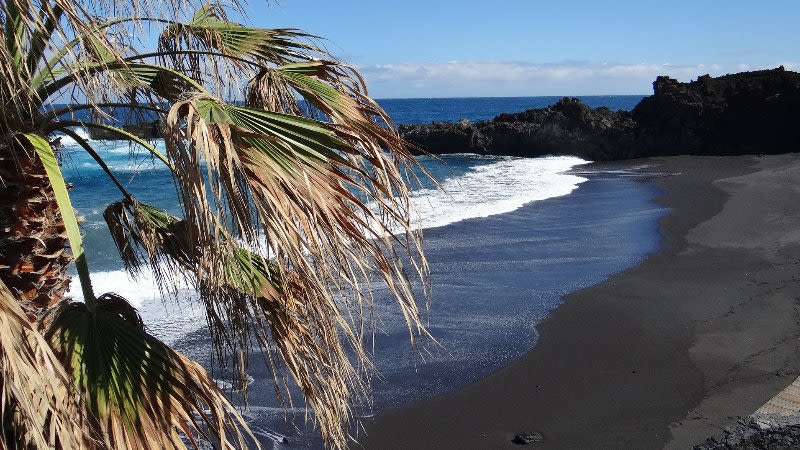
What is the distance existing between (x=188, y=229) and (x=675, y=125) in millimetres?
34333

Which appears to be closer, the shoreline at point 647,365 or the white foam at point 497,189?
the shoreline at point 647,365

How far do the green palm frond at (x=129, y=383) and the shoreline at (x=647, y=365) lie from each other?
373 centimetres

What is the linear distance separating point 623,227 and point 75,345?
45.5 feet

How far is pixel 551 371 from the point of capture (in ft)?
23.8

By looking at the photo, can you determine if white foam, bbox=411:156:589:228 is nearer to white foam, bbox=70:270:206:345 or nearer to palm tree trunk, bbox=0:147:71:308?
white foam, bbox=70:270:206:345

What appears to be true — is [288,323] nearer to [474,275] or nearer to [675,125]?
[474,275]

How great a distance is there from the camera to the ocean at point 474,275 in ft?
22.9

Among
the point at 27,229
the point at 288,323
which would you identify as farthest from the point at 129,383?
the point at 27,229

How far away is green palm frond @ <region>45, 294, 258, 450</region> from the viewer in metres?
2.22

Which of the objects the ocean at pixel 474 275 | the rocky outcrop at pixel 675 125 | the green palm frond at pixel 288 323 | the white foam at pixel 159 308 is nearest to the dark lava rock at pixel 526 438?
the ocean at pixel 474 275

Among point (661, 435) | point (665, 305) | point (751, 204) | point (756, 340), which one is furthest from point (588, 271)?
point (751, 204)

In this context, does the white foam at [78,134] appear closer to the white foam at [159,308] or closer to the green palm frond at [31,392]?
the green palm frond at [31,392]

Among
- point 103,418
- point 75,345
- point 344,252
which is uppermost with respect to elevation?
point 344,252

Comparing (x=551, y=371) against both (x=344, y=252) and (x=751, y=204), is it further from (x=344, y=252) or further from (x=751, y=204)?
(x=751, y=204)
